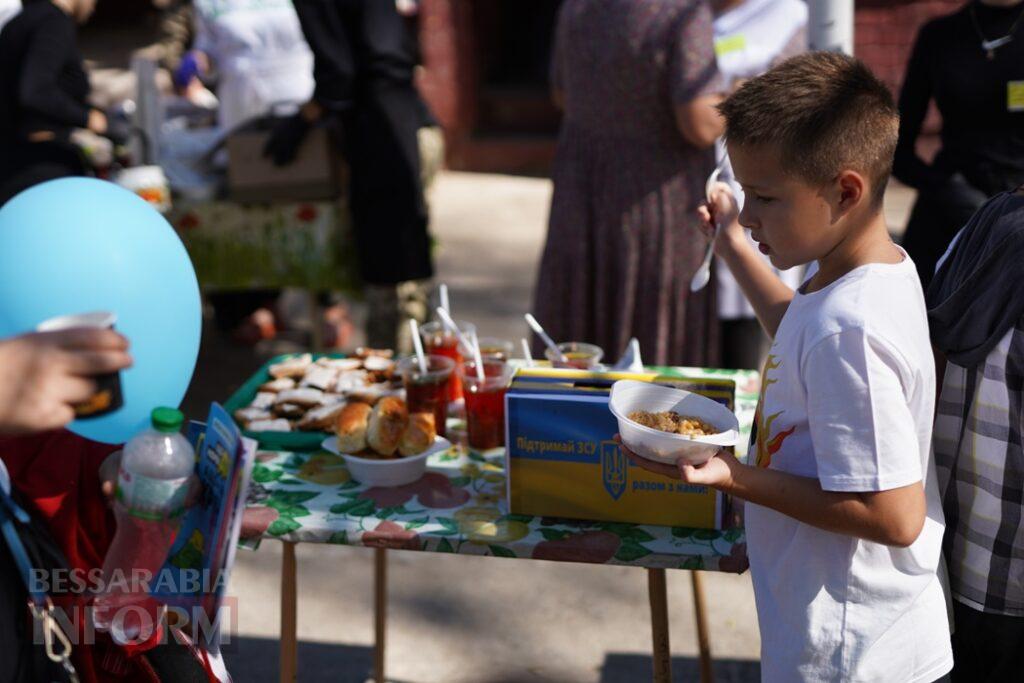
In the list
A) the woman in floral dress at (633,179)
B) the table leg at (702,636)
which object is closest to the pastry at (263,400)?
the table leg at (702,636)

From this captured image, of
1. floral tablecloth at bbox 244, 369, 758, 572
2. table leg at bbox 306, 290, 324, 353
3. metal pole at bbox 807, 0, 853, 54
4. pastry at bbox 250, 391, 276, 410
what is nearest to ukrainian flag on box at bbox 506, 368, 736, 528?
floral tablecloth at bbox 244, 369, 758, 572

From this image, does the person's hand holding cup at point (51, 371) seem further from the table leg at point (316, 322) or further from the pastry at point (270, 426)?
the table leg at point (316, 322)

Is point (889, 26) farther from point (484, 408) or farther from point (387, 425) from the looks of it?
point (387, 425)

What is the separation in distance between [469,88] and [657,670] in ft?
23.6

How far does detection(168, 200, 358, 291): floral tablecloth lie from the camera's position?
4.44 m

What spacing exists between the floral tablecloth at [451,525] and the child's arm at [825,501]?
14.4 inches

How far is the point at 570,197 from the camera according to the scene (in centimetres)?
339

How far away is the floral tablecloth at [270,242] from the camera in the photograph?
4441mm

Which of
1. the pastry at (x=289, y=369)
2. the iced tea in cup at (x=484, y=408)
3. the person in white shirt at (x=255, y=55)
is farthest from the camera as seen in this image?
the person in white shirt at (x=255, y=55)

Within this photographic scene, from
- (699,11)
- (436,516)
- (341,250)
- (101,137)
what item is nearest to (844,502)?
(436,516)

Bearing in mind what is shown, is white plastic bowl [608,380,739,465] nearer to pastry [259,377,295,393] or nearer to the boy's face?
the boy's face

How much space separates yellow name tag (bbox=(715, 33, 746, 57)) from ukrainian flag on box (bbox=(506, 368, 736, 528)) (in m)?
1.55

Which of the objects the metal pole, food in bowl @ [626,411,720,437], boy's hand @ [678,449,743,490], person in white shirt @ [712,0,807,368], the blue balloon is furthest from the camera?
person in white shirt @ [712,0,807,368]

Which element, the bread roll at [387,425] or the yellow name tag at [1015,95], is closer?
the bread roll at [387,425]
